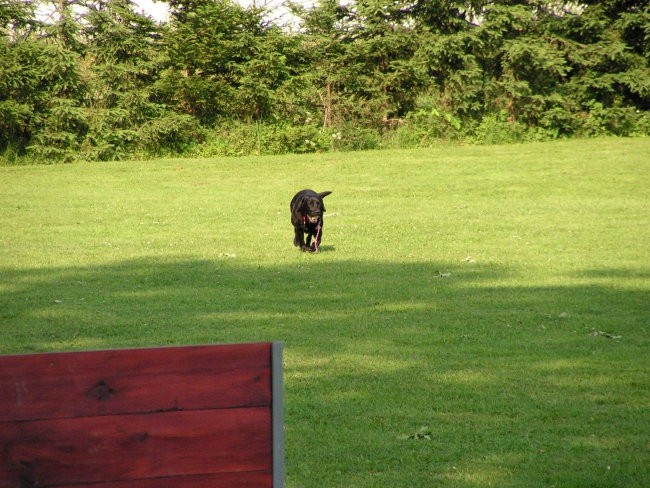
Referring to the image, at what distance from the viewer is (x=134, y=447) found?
8.59ft

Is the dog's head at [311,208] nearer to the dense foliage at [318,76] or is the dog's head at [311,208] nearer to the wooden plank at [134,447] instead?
the wooden plank at [134,447]

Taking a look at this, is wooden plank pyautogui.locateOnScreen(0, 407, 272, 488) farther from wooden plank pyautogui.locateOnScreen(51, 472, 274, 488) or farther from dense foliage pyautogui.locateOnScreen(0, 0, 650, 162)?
dense foliage pyautogui.locateOnScreen(0, 0, 650, 162)

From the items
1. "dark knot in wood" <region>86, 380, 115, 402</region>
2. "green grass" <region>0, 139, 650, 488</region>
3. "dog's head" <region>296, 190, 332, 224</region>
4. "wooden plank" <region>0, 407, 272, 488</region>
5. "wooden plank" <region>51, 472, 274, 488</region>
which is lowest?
"green grass" <region>0, 139, 650, 488</region>

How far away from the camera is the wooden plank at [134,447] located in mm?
→ 2525

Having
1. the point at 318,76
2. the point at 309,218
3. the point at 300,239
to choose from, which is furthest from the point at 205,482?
the point at 318,76

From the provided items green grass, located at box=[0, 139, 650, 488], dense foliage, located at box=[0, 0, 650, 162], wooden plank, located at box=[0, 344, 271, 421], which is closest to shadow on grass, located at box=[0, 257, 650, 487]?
green grass, located at box=[0, 139, 650, 488]

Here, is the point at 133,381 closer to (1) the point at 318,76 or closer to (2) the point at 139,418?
(2) the point at 139,418

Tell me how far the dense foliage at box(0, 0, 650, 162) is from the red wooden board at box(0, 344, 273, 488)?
29.5 metres

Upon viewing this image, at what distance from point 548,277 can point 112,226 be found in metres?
9.89

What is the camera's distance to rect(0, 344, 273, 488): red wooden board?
2.50 metres

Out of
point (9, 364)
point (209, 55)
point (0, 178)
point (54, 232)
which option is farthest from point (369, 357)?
point (209, 55)

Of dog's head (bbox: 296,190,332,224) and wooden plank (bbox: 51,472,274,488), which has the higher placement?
wooden plank (bbox: 51,472,274,488)

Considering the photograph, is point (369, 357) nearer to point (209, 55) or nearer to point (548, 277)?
point (548, 277)

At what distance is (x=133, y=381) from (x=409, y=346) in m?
6.60
